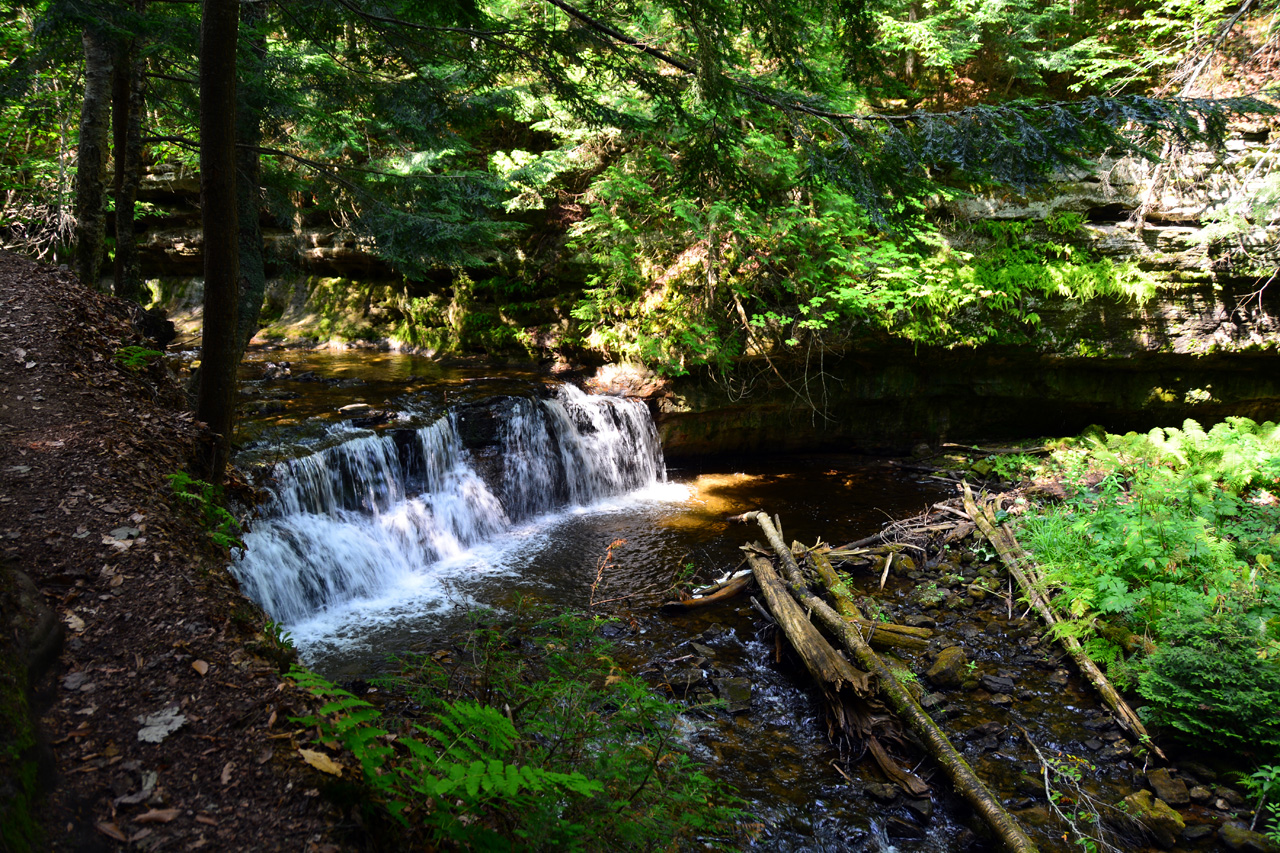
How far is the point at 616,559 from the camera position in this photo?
8.30 metres

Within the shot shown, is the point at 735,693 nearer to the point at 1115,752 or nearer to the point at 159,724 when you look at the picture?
the point at 1115,752

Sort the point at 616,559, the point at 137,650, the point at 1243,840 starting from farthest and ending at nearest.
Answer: the point at 616,559 → the point at 1243,840 → the point at 137,650

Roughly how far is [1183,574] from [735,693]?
184 inches

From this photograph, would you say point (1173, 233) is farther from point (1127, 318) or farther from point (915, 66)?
point (915, 66)

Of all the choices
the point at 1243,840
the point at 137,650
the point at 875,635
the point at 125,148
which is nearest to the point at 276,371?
the point at 125,148

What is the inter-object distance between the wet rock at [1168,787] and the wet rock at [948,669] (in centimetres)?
140

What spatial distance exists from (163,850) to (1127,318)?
13.9m

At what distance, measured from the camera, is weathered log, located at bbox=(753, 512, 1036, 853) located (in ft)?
12.4

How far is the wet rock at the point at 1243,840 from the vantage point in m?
3.90

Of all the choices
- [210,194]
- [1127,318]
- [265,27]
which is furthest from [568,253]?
[1127,318]

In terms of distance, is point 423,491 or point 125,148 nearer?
point 125,148

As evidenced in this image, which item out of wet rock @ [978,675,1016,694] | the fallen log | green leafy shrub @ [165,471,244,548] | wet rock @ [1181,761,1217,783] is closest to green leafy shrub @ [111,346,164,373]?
green leafy shrub @ [165,471,244,548]

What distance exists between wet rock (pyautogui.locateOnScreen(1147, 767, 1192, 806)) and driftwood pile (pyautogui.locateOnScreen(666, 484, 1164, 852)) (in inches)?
8.7

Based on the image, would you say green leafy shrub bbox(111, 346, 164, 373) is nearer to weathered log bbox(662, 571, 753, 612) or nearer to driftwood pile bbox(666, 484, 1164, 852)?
weathered log bbox(662, 571, 753, 612)
